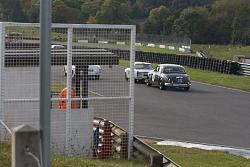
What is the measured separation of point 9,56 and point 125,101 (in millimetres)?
3145

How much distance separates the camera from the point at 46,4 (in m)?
5.23

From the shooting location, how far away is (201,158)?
12.8 meters

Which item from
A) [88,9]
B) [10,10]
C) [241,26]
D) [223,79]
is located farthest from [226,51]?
[223,79]

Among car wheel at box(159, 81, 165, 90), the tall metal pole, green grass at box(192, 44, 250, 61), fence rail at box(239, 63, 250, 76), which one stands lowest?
car wheel at box(159, 81, 165, 90)

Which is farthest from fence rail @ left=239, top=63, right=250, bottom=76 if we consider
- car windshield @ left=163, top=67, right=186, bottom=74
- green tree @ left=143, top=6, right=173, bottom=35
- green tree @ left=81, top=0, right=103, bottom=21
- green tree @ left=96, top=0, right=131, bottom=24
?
green tree @ left=143, top=6, right=173, bottom=35

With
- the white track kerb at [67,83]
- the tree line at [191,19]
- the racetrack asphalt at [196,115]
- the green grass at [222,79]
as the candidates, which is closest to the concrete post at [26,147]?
the white track kerb at [67,83]

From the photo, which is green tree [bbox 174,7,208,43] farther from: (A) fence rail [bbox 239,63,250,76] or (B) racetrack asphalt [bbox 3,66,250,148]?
(B) racetrack asphalt [bbox 3,66,250,148]

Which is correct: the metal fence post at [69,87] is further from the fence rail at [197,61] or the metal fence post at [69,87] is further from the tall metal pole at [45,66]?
the fence rail at [197,61]

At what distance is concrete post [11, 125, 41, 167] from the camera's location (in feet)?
18.2

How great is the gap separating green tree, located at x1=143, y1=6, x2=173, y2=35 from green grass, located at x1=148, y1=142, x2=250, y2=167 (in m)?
115

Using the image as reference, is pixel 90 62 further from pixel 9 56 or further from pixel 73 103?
pixel 9 56

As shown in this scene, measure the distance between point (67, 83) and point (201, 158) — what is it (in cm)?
359

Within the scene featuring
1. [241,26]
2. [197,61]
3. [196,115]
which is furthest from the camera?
[241,26]

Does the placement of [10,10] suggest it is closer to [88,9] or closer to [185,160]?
[88,9]
